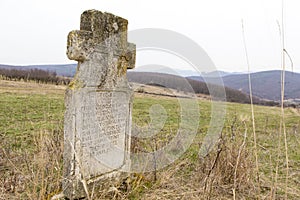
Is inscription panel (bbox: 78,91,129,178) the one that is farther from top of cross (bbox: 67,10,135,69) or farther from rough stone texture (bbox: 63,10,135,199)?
top of cross (bbox: 67,10,135,69)

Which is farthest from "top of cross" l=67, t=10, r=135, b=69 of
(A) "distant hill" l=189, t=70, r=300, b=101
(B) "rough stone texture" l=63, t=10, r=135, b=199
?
(A) "distant hill" l=189, t=70, r=300, b=101

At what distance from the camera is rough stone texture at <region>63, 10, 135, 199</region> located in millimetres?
3328

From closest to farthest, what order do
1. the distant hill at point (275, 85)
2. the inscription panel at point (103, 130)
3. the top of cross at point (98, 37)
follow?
the distant hill at point (275, 85)
the top of cross at point (98, 37)
the inscription panel at point (103, 130)

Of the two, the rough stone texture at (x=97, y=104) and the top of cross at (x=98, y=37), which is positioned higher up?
the top of cross at (x=98, y=37)

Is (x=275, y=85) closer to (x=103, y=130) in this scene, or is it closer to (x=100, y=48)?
(x=100, y=48)

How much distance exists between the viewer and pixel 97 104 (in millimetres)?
3617

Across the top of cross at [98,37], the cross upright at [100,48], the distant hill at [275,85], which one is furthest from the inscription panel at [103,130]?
the distant hill at [275,85]

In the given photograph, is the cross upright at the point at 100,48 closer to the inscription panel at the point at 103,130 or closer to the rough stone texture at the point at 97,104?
the rough stone texture at the point at 97,104

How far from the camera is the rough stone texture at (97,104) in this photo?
10.9 feet

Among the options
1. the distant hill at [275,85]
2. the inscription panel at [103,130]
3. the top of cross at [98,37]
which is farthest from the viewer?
the inscription panel at [103,130]

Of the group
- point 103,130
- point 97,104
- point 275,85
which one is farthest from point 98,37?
point 275,85

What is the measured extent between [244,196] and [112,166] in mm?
1887

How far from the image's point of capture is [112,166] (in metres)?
4.02

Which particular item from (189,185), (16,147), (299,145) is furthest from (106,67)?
(299,145)
